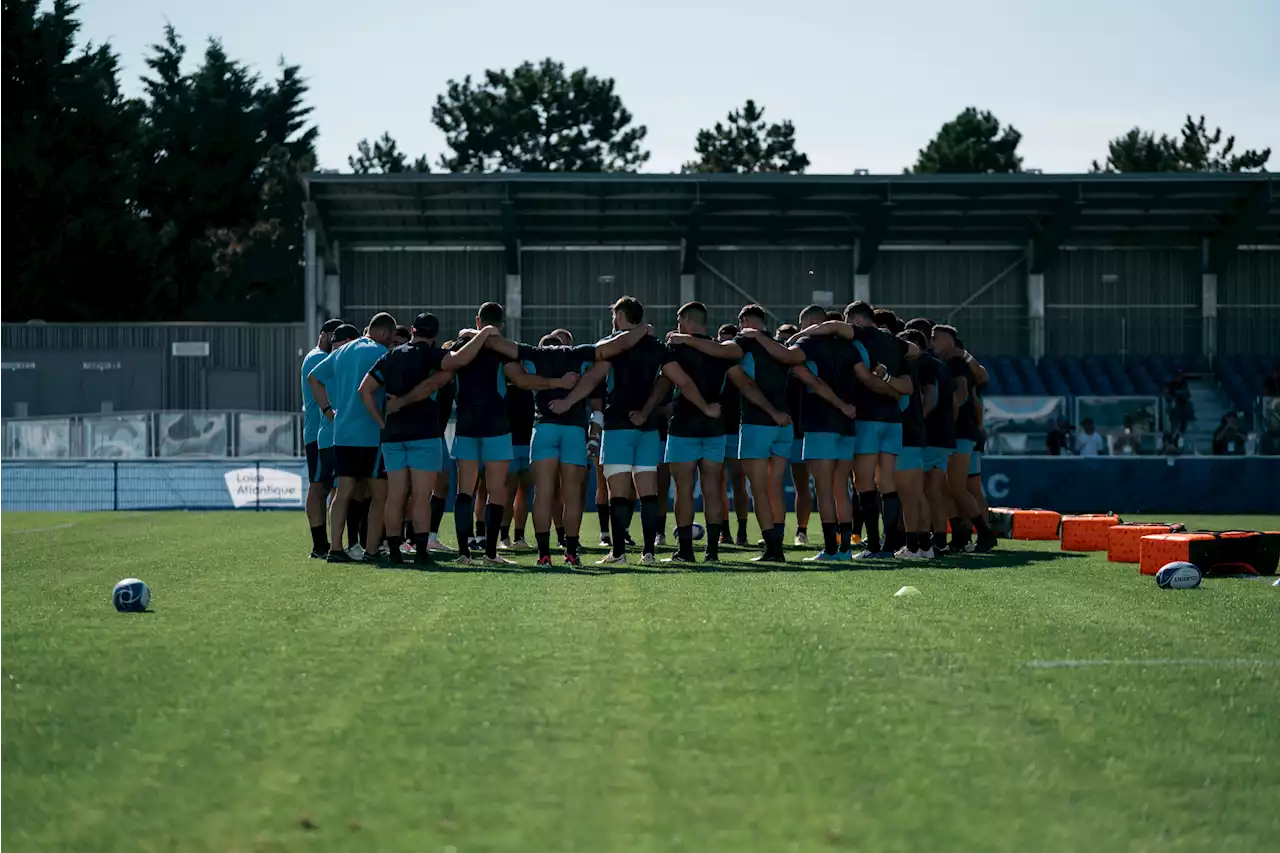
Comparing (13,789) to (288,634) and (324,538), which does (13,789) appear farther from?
(324,538)

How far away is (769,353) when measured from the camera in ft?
45.8

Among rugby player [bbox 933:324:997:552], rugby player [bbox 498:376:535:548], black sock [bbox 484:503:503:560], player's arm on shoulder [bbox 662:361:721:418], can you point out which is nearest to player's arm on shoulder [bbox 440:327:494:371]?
black sock [bbox 484:503:503:560]

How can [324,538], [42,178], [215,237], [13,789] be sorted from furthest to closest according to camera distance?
1. [215,237]
2. [42,178]
3. [324,538]
4. [13,789]

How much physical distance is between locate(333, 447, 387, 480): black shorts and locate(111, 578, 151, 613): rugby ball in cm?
461

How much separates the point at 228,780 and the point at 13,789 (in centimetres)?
60

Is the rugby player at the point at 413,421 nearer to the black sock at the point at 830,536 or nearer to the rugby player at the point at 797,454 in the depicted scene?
the rugby player at the point at 797,454

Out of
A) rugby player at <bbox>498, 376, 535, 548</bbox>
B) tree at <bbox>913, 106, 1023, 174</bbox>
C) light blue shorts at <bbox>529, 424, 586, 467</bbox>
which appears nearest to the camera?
light blue shorts at <bbox>529, 424, 586, 467</bbox>

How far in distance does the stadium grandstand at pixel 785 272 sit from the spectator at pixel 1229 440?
318cm

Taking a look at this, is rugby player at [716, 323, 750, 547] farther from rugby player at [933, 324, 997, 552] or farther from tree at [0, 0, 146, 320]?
tree at [0, 0, 146, 320]

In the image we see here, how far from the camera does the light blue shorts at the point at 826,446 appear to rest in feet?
47.1

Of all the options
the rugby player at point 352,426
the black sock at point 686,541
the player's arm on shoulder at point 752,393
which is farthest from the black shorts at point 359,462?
the player's arm on shoulder at point 752,393

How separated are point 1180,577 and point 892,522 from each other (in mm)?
3567

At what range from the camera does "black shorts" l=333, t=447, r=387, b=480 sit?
47.1 feet

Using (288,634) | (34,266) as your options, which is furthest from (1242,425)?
(34,266)
